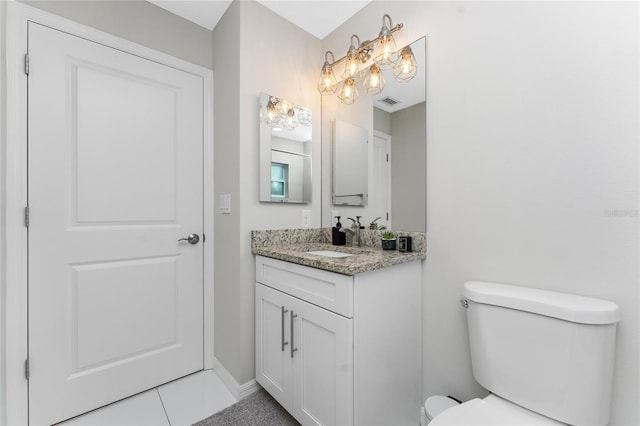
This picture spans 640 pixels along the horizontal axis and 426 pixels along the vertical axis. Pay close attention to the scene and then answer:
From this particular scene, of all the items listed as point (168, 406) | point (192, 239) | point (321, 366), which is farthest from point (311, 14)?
point (168, 406)

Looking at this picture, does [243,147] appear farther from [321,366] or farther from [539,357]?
[539,357]

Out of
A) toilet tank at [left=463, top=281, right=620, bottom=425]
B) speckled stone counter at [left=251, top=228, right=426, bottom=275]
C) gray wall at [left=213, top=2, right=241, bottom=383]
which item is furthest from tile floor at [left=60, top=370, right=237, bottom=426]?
toilet tank at [left=463, top=281, right=620, bottom=425]

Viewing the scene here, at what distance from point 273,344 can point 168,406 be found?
704mm

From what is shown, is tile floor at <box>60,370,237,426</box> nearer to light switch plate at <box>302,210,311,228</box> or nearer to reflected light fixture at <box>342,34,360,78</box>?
light switch plate at <box>302,210,311,228</box>

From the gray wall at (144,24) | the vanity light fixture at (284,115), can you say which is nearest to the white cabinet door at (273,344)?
the vanity light fixture at (284,115)

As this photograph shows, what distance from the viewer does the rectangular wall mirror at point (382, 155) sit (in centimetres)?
141

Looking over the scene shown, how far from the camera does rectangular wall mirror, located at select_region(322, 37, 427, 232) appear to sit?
1.41 m

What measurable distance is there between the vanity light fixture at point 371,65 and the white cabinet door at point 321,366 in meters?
1.26

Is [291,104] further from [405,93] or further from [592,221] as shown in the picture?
[592,221]

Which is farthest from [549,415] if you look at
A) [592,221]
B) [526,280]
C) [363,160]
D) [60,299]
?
[60,299]

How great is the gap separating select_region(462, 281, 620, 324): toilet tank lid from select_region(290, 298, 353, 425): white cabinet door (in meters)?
0.53

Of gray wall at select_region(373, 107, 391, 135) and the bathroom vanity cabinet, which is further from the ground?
gray wall at select_region(373, 107, 391, 135)

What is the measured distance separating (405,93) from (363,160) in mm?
450

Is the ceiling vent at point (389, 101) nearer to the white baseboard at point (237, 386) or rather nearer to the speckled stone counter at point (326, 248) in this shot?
the speckled stone counter at point (326, 248)
